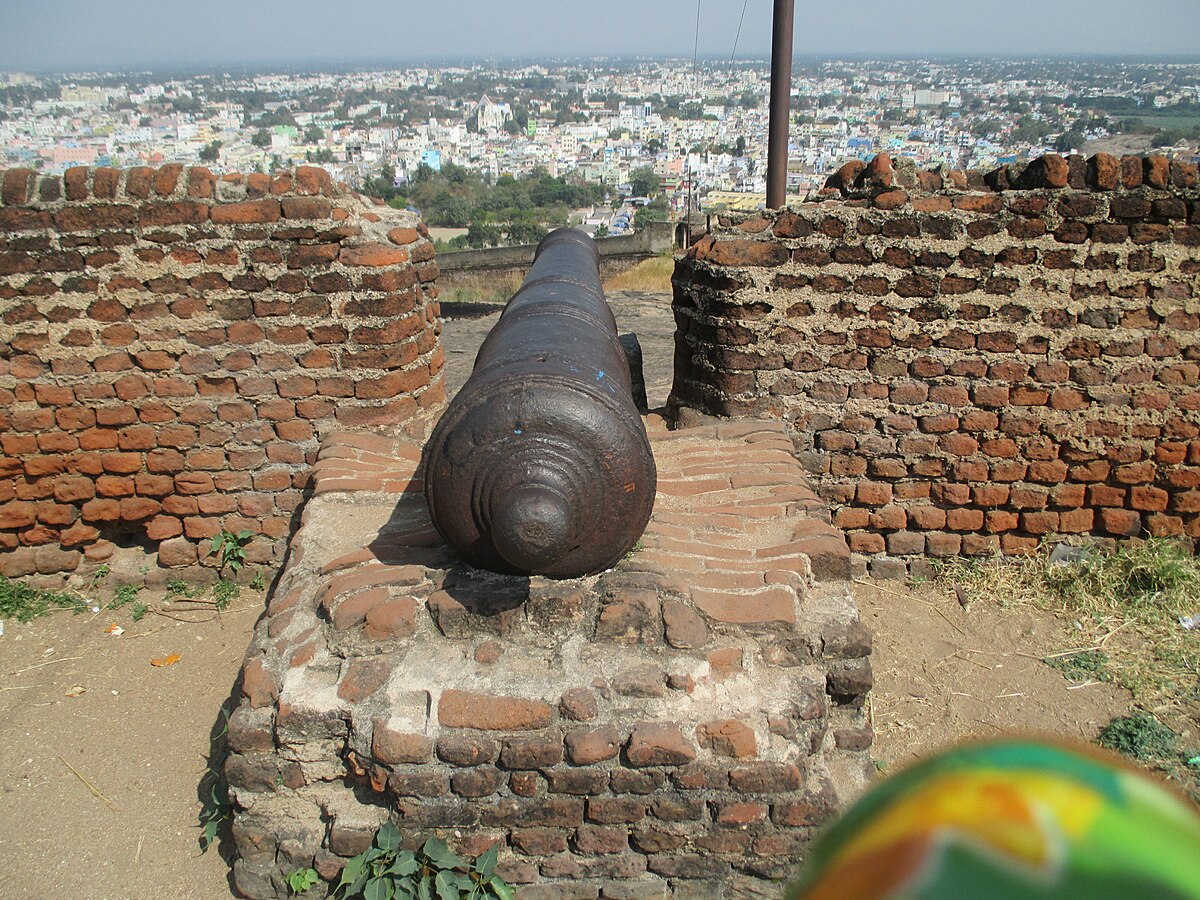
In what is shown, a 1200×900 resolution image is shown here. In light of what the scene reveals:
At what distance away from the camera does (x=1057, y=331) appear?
154 inches

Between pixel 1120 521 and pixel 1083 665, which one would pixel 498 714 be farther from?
pixel 1120 521

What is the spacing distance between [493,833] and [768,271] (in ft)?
8.72

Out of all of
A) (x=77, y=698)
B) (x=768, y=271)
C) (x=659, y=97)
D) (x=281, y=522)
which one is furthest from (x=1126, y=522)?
(x=659, y=97)

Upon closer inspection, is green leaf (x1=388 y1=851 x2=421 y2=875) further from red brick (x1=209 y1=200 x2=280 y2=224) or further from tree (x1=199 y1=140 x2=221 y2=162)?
tree (x1=199 y1=140 x2=221 y2=162)

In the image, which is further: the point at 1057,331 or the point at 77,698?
the point at 1057,331

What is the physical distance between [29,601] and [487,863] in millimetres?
3169

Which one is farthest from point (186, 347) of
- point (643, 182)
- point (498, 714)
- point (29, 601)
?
point (643, 182)

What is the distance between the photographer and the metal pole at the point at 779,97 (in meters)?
5.59

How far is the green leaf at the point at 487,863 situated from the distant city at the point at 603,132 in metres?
3.22

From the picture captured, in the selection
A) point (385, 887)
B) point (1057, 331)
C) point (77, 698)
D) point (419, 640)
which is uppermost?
point (1057, 331)

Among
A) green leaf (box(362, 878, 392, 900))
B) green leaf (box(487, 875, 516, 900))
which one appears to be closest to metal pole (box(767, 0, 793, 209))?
green leaf (box(487, 875, 516, 900))

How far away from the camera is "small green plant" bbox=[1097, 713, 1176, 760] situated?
126 inches

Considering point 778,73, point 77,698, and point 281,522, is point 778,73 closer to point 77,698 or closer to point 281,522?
point 281,522

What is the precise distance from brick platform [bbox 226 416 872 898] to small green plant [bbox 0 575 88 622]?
214cm
